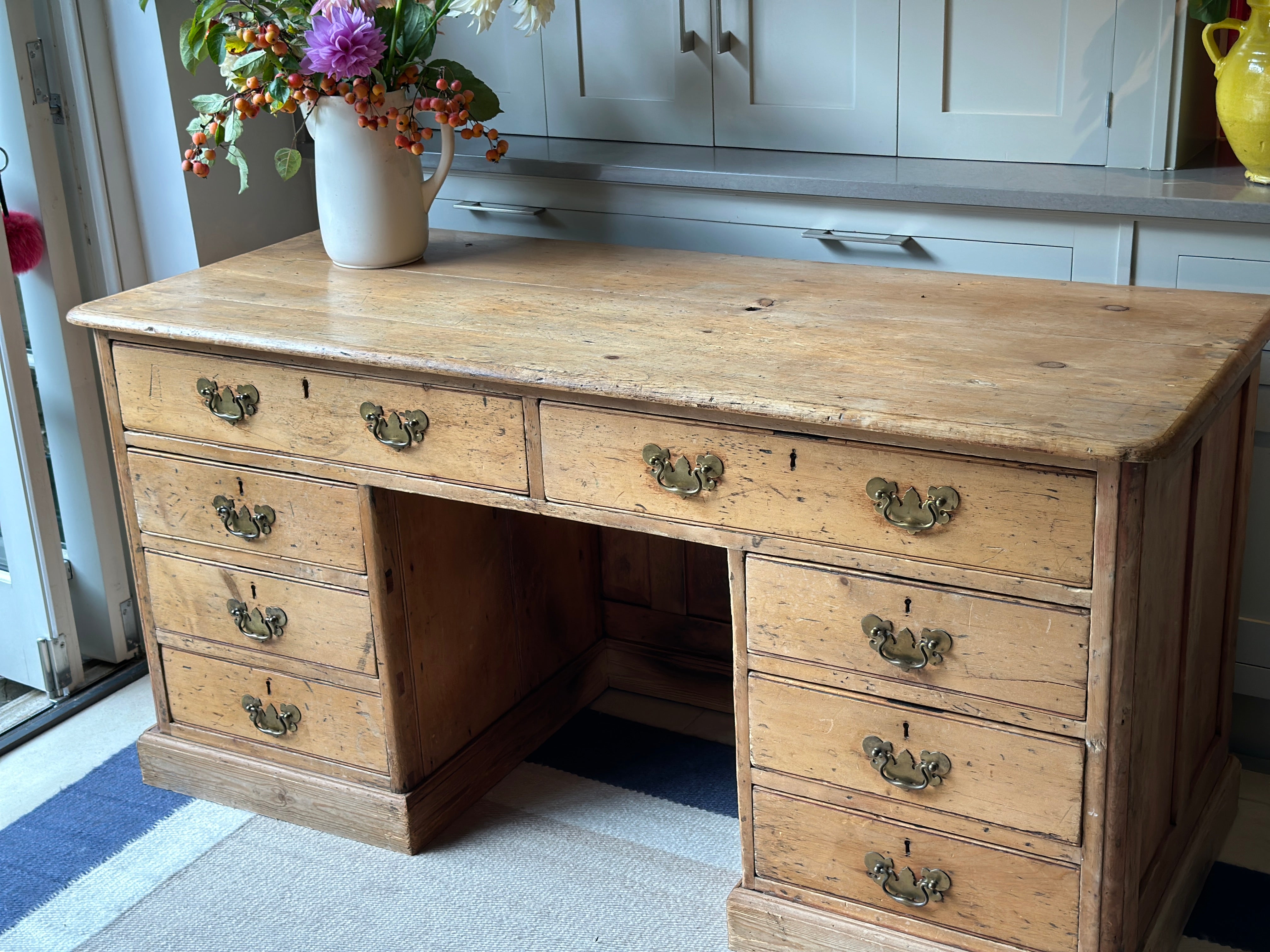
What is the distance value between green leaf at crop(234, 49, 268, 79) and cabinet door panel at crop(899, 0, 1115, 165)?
3.14ft

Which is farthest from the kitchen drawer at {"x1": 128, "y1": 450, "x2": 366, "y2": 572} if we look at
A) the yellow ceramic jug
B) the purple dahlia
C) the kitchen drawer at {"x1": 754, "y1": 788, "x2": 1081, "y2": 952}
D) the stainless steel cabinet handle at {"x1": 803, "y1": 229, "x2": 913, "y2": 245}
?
the yellow ceramic jug

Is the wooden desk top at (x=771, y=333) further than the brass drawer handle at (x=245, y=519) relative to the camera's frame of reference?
No

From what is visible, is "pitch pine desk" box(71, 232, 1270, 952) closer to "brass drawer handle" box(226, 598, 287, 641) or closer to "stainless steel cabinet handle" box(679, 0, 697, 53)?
"brass drawer handle" box(226, 598, 287, 641)

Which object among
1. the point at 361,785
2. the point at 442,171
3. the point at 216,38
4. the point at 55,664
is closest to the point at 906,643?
the point at 361,785

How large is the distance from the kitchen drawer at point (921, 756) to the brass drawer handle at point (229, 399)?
0.80m

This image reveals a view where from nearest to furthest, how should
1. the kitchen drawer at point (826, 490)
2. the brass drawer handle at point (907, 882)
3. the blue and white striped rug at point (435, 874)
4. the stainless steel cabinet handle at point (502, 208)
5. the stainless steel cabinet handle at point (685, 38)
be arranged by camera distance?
the kitchen drawer at point (826, 490) → the brass drawer handle at point (907, 882) → the blue and white striped rug at point (435, 874) → the stainless steel cabinet handle at point (685, 38) → the stainless steel cabinet handle at point (502, 208)

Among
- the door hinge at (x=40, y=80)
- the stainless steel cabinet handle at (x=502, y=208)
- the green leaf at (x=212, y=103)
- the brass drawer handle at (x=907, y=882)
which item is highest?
the door hinge at (x=40, y=80)

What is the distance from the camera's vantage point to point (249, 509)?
1936 mm

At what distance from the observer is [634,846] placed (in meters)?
2.01

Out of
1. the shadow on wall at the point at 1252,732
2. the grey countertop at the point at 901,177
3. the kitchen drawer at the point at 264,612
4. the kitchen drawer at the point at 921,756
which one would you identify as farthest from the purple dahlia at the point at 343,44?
the shadow on wall at the point at 1252,732

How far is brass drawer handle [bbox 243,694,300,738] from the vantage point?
204 cm

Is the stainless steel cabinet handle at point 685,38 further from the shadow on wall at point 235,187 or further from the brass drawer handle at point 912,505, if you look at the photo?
the brass drawer handle at point 912,505

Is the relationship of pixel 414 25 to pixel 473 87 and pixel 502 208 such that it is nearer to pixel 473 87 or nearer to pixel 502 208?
pixel 473 87

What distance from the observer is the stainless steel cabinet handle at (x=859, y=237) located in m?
1.99
